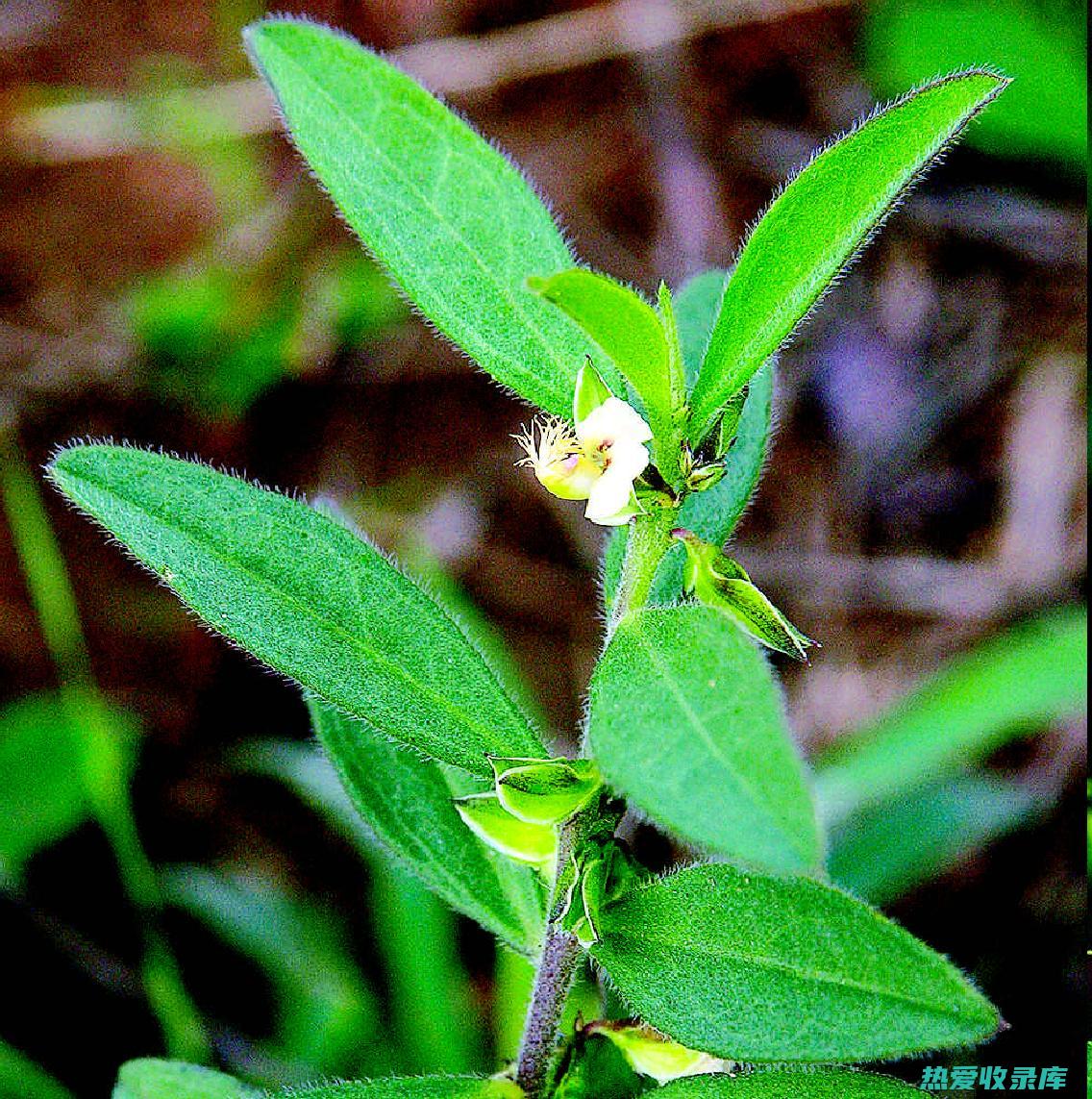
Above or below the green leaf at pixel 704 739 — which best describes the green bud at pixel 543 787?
below

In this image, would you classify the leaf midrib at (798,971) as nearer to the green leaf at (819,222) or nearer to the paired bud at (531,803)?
the paired bud at (531,803)

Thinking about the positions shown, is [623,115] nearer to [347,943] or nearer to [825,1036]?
[347,943]

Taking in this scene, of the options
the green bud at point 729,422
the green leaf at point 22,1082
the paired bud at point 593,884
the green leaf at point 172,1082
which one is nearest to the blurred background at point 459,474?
the green leaf at point 22,1082

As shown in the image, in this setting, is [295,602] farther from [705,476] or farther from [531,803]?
[705,476]

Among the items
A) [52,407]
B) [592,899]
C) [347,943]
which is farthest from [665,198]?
[592,899]

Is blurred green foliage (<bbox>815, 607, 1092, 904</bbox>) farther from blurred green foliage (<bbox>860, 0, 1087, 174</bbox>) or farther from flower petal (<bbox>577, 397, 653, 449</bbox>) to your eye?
flower petal (<bbox>577, 397, 653, 449</bbox>)

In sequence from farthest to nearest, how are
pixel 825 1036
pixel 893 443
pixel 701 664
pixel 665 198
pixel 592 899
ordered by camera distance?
pixel 665 198 → pixel 893 443 → pixel 592 899 → pixel 825 1036 → pixel 701 664
